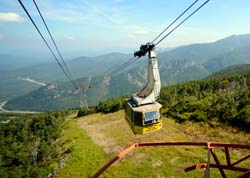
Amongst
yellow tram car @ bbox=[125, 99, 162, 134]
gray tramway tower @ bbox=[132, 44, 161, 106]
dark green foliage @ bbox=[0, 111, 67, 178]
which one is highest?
gray tramway tower @ bbox=[132, 44, 161, 106]

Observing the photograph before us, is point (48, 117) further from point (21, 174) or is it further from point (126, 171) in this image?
point (126, 171)

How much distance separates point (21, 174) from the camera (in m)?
54.6

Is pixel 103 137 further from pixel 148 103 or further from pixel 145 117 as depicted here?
pixel 145 117

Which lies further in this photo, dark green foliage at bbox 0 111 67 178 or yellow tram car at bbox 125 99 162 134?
dark green foliage at bbox 0 111 67 178

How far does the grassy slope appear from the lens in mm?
36250

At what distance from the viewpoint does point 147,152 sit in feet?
138

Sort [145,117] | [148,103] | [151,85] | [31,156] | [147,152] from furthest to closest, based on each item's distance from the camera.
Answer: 1. [31,156]
2. [147,152]
3. [148,103]
4. [145,117]
5. [151,85]

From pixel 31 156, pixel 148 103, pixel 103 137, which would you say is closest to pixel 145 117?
pixel 148 103

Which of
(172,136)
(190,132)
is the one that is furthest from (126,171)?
(190,132)

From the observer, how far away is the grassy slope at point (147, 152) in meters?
36.2

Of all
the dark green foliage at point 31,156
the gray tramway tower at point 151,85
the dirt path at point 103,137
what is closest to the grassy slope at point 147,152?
the dirt path at point 103,137

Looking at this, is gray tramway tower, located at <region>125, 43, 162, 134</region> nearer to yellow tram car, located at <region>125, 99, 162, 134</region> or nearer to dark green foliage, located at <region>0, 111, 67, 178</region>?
yellow tram car, located at <region>125, 99, 162, 134</region>

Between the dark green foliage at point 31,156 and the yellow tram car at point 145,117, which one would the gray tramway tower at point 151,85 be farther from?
the dark green foliage at point 31,156

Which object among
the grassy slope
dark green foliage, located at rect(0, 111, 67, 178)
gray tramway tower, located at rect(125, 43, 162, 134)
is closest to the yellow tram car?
gray tramway tower, located at rect(125, 43, 162, 134)
